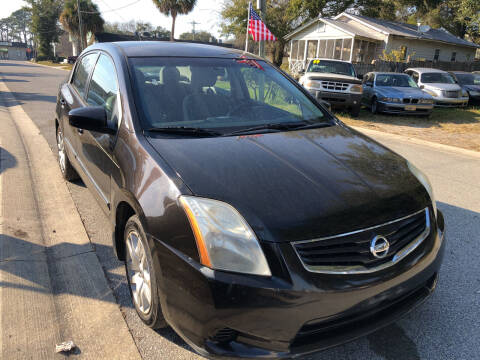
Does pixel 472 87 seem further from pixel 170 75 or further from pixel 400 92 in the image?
pixel 170 75

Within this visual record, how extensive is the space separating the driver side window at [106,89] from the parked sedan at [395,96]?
1025cm

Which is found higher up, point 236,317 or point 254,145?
point 254,145

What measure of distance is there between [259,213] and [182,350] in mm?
1008

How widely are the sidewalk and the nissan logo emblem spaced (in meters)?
1.43

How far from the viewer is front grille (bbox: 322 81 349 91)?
1110 centimetres

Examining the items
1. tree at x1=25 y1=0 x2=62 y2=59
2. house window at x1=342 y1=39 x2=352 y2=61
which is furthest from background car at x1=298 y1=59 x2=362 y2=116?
tree at x1=25 y1=0 x2=62 y2=59

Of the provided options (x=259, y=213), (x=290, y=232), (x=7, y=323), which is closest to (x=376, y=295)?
(x=290, y=232)

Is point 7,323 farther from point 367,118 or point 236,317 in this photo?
point 367,118

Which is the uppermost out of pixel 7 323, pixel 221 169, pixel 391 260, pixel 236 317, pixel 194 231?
pixel 221 169

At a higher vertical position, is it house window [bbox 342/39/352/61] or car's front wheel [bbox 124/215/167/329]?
house window [bbox 342/39/352/61]

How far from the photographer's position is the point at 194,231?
5.88 feet

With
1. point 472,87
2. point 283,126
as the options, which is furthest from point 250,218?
point 472,87

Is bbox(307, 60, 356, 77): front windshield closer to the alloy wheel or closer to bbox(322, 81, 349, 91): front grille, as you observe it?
bbox(322, 81, 349, 91): front grille

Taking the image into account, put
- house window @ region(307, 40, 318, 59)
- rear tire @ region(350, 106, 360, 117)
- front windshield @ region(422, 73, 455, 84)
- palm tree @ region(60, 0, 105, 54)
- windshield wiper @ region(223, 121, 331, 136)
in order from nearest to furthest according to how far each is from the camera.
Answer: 1. windshield wiper @ region(223, 121, 331, 136)
2. rear tire @ region(350, 106, 360, 117)
3. front windshield @ region(422, 73, 455, 84)
4. house window @ region(307, 40, 318, 59)
5. palm tree @ region(60, 0, 105, 54)
